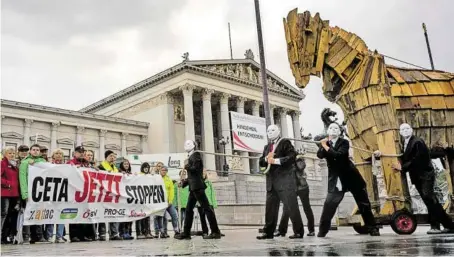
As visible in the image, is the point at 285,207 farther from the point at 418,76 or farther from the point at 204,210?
the point at 418,76

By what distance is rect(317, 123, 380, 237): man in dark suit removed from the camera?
6.79m

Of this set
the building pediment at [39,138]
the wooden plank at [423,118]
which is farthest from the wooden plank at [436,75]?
the building pediment at [39,138]

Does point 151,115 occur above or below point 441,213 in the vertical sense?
above

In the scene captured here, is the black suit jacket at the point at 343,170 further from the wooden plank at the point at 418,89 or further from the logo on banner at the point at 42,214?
the logo on banner at the point at 42,214

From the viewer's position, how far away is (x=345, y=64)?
8398mm

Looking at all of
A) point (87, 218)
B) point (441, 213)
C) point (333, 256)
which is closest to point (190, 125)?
point (87, 218)

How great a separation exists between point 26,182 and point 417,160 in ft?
22.8

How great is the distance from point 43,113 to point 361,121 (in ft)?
148

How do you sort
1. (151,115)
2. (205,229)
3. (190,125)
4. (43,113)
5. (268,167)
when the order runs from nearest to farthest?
(268,167)
(205,229)
(43,113)
(190,125)
(151,115)

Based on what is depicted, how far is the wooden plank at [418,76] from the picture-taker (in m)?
8.28

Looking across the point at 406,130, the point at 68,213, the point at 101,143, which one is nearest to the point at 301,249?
the point at 406,130

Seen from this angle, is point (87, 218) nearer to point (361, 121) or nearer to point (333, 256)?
point (361, 121)

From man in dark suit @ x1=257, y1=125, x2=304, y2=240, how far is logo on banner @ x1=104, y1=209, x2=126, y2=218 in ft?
14.0

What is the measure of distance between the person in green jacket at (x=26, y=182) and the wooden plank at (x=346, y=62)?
6098mm
